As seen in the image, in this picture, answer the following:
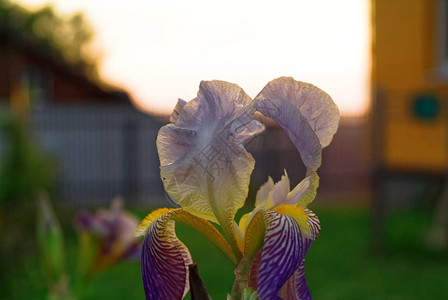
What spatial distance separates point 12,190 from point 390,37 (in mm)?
5243

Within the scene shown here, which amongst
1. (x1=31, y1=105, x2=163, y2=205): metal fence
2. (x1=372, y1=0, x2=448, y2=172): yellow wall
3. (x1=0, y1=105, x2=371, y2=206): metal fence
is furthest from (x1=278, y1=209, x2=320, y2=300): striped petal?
(x1=31, y1=105, x2=163, y2=205): metal fence

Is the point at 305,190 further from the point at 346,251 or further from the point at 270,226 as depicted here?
the point at 346,251

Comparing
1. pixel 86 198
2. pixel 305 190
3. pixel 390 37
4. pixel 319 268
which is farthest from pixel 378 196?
pixel 86 198

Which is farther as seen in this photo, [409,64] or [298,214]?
[409,64]

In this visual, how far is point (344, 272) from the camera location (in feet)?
22.1

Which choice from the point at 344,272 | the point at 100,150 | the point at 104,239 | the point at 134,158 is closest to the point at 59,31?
the point at 100,150

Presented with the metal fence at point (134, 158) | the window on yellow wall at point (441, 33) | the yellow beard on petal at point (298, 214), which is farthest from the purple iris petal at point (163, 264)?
the metal fence at point (134, 158)

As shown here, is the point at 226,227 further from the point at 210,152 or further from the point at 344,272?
the point at 344,272

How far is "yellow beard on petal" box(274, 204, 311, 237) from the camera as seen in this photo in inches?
29.0

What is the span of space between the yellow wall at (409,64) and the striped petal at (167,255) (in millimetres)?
8213

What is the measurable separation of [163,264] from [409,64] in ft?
30.9

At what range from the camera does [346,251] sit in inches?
309

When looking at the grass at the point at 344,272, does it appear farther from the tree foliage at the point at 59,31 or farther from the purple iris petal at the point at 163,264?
the tree foliage at the point at 59,31

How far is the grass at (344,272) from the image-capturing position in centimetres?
575
